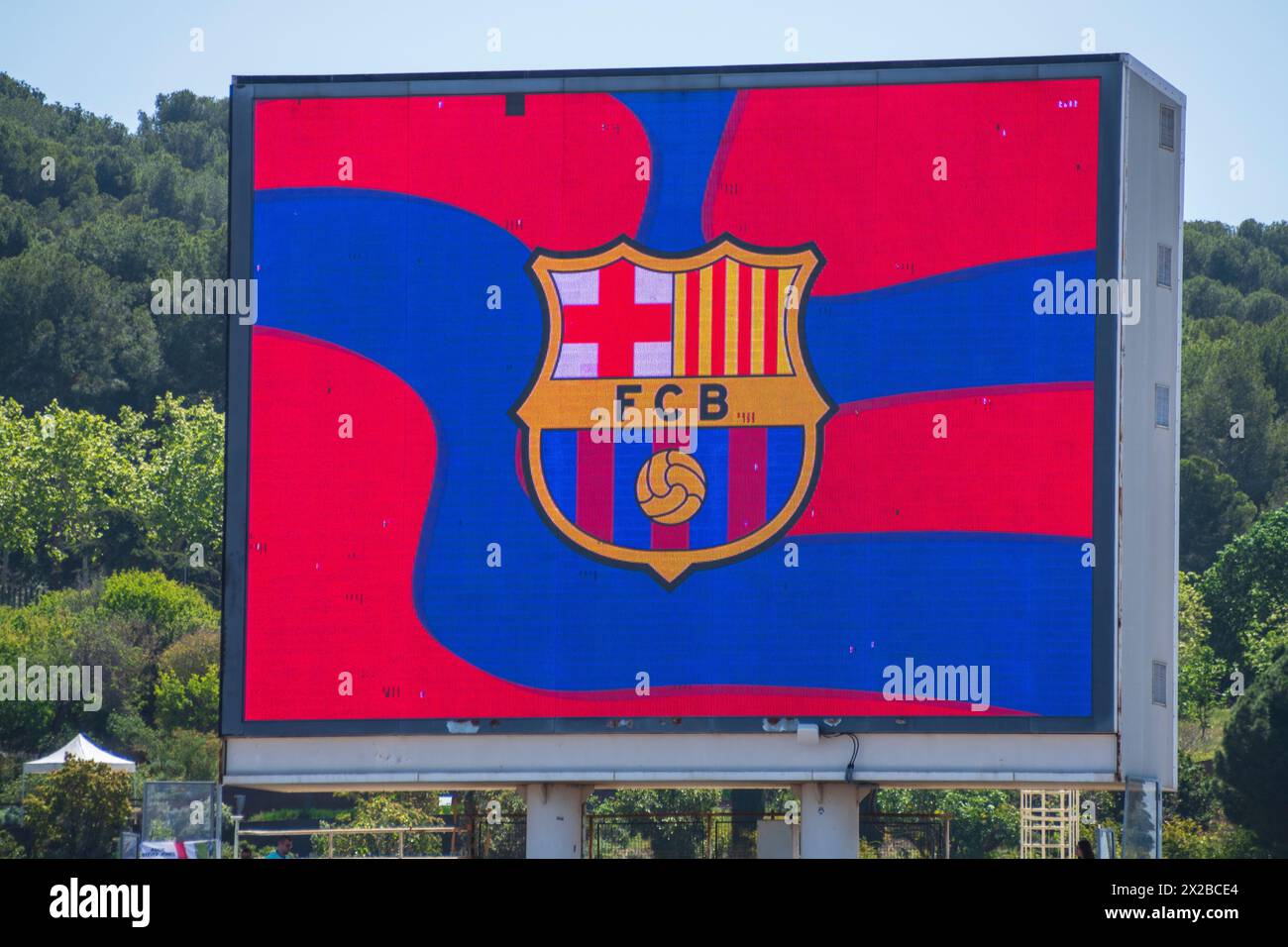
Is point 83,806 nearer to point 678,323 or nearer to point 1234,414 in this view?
point 678,323

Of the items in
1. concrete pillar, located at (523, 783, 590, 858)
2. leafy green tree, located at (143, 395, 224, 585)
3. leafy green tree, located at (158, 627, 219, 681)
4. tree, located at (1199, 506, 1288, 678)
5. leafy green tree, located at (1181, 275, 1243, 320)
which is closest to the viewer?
concrete pillar, located at (523, 783, 590, 858)

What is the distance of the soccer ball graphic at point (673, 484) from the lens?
72.2 feet

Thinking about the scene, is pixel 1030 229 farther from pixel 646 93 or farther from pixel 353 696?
pixel 353 696

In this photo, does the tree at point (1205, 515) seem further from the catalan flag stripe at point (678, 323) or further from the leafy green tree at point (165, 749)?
the catalan flag stripe at point (678, 323)

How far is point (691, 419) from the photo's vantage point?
2205cm

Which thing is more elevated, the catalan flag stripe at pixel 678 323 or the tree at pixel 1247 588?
the catalan flag stripe at pixel 678 323

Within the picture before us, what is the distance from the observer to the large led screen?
71.8 feet

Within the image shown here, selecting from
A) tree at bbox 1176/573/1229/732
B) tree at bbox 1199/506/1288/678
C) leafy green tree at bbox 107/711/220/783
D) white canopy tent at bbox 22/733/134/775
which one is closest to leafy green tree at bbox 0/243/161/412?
leafy green tree at bbox 107/711/220/783

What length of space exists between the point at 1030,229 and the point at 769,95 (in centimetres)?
326

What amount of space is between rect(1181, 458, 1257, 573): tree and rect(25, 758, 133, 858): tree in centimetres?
4902

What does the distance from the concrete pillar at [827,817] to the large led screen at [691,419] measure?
116cm

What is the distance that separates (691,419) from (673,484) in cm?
74

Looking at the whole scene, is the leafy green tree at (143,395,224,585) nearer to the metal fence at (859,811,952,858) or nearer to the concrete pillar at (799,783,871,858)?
the metal fence at (859,811,952,858)

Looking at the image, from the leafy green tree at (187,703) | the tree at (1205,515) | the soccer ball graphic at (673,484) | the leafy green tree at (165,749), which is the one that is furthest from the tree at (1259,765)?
the soccer ball graphic at (673,484)
